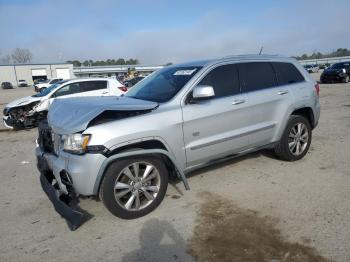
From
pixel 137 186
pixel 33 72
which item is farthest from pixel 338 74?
pixel 33 72

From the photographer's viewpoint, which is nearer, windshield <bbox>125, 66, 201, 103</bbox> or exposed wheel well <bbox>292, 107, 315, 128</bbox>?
windshield <bbox>125, 66, 201, 103</bbox>

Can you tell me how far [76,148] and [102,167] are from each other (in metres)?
0.36

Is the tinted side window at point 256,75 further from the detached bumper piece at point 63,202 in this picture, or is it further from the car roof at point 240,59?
the detached bumper piece at point 63,202

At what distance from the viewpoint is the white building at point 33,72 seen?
8050 cm

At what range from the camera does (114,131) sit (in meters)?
3.52

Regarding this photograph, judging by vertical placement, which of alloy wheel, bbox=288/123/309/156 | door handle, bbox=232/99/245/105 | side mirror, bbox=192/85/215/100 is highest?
side mirror, bbox=192/85/215/100

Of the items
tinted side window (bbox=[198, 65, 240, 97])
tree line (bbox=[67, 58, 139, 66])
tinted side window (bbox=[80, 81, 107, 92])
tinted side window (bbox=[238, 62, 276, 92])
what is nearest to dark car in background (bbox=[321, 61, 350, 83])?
tinted side window (bbox=[80, 81, 107, 92])

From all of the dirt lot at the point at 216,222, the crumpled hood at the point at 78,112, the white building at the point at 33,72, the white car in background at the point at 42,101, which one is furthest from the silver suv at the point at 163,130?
the white building at the point at 33,72

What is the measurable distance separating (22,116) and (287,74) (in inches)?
332

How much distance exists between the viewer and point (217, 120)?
172 inches

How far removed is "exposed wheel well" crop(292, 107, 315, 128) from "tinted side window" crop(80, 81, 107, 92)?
7.74 metres

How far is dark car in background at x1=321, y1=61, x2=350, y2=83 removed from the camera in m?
23.6

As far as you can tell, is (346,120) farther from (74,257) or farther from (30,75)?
(30,75)

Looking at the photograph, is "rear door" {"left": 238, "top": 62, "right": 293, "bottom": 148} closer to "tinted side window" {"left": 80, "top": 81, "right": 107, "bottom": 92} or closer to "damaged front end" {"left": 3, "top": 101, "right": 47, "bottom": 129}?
"tinted side window" {"left": 80, "top": 81, "right": 107, "bottom": 92}
